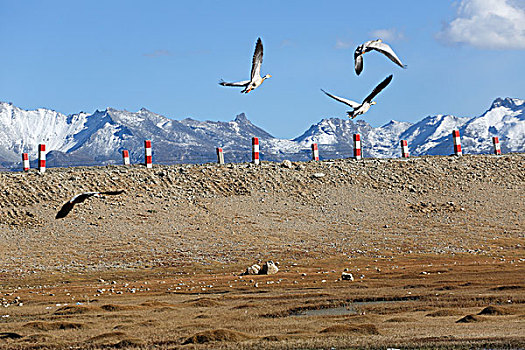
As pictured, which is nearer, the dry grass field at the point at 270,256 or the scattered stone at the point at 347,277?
the dry grass field at the point at 270,256

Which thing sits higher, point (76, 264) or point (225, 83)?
point (225, 83)

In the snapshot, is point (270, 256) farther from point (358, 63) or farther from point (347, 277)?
point (358, 63)

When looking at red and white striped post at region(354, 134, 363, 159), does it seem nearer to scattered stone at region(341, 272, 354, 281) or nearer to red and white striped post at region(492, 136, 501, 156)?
red and white striped post at region(492, 136, 501, 156)

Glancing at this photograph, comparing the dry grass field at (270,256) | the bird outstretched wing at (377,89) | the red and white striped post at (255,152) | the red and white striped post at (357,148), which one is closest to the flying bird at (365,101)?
the bird outstretched wing at (377,89)

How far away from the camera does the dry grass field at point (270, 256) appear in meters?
18.2

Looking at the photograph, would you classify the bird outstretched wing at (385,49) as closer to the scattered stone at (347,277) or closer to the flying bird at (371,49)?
the flying bird at (371,49)

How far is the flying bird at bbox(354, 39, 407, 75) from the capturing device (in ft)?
59.6

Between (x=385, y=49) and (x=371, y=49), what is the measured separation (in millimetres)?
388

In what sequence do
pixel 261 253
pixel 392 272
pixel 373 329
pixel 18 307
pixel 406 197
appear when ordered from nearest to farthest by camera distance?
pixel 373 329 < pixel 18 307 < pixel 392 272 < pixel 261 253 < pixel 406 197

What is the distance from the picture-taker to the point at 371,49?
61.3 ft

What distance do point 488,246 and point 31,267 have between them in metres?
17.8

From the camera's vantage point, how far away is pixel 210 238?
3266 centimetres

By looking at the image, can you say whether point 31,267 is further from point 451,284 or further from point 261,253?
point 451,284

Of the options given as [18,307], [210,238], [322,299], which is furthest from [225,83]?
[210,238]
